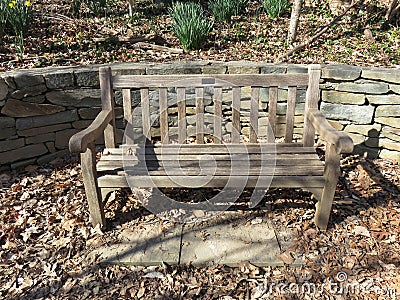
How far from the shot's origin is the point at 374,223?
2.70 m

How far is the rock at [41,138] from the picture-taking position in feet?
11.0

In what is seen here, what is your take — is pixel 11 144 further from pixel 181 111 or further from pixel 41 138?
pixel 181 111

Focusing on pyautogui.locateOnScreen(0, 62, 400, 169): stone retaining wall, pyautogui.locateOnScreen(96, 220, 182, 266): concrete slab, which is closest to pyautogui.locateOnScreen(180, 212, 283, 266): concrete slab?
pyautogui.locateOnScreen(96, 220, 182, 266): concrete slab

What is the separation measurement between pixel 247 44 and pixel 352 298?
2.99m

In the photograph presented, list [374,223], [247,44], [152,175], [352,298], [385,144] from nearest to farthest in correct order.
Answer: [352,298] < [152,175] < [374,223] < [385,144] < [247,44]

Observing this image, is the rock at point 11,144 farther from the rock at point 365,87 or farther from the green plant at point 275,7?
the green plant at point 275,7

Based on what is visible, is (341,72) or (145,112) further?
(341,72)

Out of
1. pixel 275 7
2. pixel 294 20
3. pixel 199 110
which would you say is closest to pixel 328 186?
pixel 199 110

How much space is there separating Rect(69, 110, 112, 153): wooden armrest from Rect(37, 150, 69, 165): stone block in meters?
1.05

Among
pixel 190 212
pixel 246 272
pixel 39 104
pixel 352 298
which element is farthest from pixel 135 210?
pixel 352 298

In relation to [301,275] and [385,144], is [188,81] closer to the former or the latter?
[301,275]

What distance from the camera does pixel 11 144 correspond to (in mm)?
3277

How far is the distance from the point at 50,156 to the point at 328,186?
2.48 m

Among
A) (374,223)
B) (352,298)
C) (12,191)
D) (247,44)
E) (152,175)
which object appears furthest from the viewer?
(247,44)
